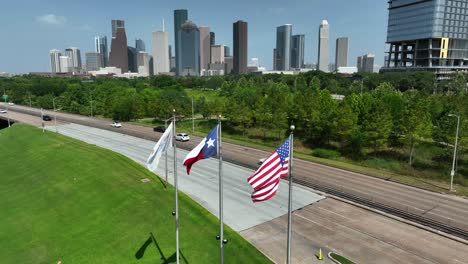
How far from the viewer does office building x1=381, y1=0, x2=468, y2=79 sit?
150 metres

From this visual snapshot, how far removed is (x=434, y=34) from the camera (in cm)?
14912

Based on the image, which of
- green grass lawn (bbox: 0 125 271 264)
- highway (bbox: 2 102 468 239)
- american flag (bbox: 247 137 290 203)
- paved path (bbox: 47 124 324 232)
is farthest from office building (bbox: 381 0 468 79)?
american flag (bbox: 247 137 290 203)

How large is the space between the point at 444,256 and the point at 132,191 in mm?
26085

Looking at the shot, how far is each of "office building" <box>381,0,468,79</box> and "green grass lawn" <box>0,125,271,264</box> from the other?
520 ft

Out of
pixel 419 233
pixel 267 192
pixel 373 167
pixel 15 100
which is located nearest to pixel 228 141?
pixel 373 167

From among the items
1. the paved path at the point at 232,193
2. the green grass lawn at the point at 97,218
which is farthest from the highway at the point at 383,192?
the green grass lawn at the point at 97,218

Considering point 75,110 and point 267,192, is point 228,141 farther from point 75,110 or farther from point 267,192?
point 75,110

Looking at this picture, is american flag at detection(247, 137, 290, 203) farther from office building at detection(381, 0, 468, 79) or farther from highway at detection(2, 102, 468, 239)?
office building at detection(381, 0, 468, 79)

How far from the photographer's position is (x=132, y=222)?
25.7m

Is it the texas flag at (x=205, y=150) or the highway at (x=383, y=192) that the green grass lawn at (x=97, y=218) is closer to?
the texas flag at (x=205, y=150)

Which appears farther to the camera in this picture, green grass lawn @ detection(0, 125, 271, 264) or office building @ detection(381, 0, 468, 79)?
office building @ detection(381, 0, 468, 79)

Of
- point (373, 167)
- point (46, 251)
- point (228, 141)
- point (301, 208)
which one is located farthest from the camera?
point (228, 141)

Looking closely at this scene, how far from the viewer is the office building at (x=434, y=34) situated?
5906 inches

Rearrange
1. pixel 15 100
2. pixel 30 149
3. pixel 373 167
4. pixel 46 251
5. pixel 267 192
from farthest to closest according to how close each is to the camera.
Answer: pixel 15 100 → pixel 30 149 → pixel 373 167 → pixel 46 251 → pixel 267 192
